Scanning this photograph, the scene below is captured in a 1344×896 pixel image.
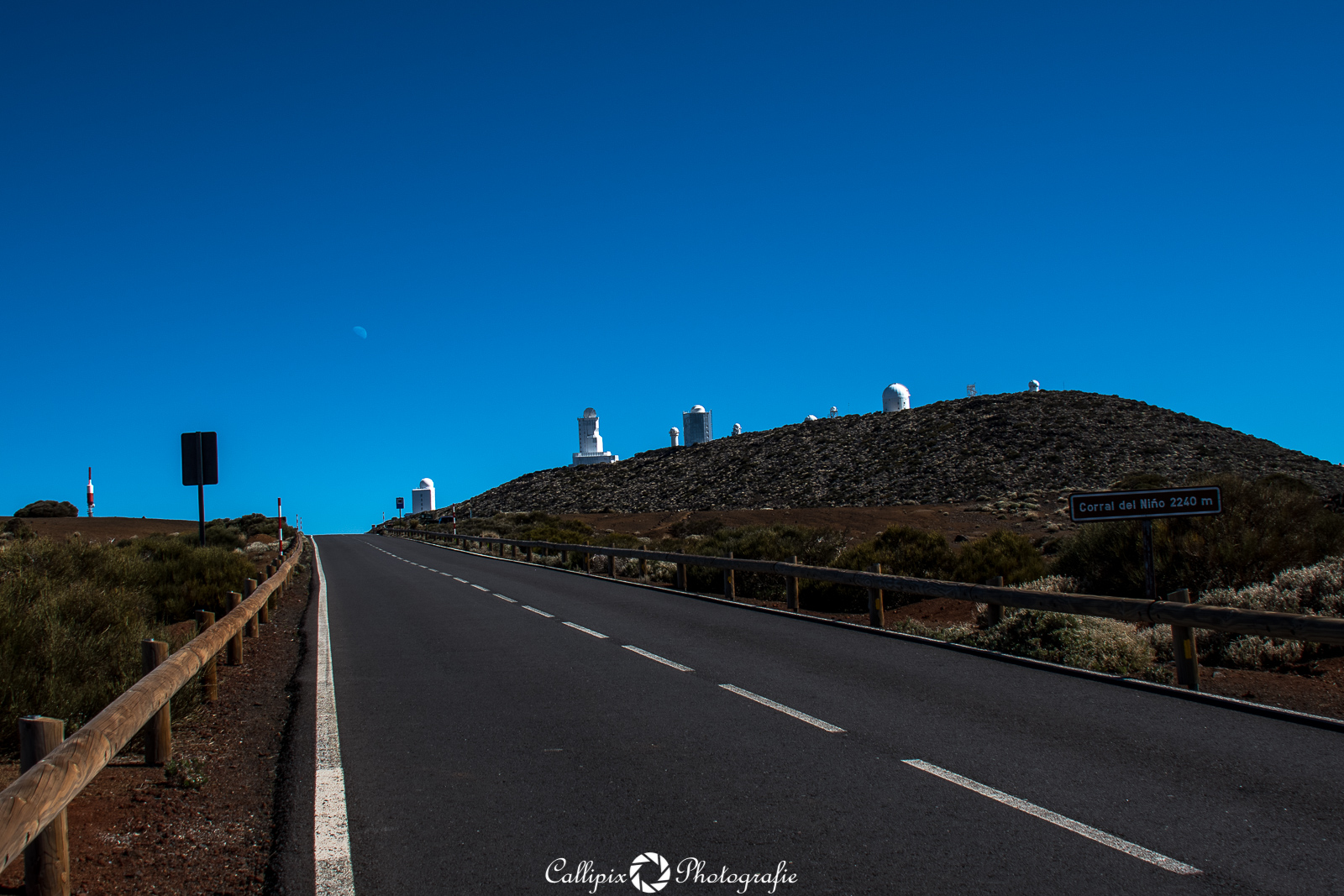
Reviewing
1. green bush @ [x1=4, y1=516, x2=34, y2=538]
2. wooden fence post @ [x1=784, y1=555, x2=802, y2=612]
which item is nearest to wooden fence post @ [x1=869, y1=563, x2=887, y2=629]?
wooden fence post @ [x1=784, y1=555, x2=802, y2=612]

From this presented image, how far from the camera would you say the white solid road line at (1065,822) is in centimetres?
405

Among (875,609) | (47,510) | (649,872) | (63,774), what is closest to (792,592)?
(875,609)

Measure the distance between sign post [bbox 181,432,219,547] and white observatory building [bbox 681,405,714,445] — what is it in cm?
12962

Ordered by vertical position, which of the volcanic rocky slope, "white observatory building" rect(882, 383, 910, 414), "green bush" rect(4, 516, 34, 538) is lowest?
"green bush" rect(4, 516, 34, 538)

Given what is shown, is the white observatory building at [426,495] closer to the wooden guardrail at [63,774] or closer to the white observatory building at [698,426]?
the white observatory building at [698,426]

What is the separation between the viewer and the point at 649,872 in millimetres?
4062

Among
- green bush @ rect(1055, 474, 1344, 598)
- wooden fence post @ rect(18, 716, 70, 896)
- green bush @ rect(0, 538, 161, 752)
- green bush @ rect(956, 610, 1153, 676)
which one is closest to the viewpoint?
wooden fence post @ rect(18, 716, 70, 896)

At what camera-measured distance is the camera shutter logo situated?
3939 mm

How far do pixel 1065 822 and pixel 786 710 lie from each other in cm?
295

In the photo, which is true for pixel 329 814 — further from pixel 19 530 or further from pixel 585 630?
pixel 19 530

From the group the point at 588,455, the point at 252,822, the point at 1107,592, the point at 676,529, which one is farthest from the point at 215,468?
the point at 588,455

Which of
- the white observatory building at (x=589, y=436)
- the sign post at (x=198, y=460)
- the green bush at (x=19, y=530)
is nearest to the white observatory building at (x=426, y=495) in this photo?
the white observatory building at (x=589, y=436)

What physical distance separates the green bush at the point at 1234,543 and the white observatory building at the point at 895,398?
311 feet

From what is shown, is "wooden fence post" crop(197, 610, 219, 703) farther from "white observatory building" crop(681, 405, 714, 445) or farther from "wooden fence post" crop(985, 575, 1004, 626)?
"white observatory building" crop(681, 405, 714, 445)
